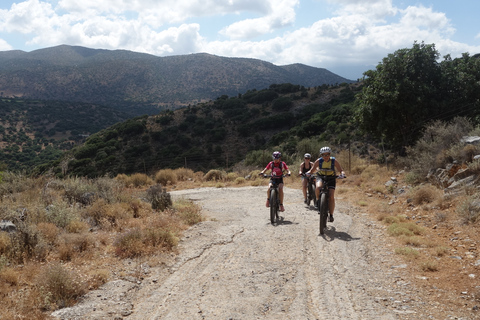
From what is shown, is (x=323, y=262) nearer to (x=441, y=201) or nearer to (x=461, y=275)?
(x=461, y=275)

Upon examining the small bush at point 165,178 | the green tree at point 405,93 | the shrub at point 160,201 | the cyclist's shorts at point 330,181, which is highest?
the green tree at point 405,93

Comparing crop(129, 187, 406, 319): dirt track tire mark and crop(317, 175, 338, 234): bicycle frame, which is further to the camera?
crop(317, 175, 338, 234): bicycle frame

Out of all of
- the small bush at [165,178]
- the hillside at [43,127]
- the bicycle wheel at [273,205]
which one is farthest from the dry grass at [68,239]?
the hillside at [43,127]

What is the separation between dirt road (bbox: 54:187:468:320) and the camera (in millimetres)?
4285

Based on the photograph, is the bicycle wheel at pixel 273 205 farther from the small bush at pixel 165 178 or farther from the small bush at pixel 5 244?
the small bush at pixel 165 178

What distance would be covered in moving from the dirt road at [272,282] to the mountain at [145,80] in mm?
97084

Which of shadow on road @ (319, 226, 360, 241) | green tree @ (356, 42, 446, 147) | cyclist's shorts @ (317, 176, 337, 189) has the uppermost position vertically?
green tree @ (356, 42, 446, 147)

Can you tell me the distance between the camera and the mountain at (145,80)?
113 metres

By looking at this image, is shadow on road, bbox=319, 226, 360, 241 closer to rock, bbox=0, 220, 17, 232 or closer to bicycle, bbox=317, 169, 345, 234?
bicycle, bbox=317, 169, 345, 234

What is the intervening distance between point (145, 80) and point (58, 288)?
440 ft

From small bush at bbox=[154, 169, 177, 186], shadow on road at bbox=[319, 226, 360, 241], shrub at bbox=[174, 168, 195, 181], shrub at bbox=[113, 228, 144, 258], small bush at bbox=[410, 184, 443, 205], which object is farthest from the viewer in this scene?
shrub at bbox=[174, 168, 195, 181]

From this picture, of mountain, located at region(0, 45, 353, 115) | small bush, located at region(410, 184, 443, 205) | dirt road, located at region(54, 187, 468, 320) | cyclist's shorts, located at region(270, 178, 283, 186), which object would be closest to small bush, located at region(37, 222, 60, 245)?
dirt road, located at region(54, 187, 468, 320)

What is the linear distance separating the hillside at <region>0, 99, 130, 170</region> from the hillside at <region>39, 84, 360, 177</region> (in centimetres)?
1520

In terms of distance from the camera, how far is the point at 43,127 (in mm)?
73688
